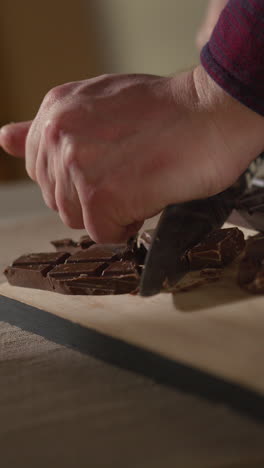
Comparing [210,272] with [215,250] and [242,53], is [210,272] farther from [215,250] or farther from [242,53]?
[242,53]

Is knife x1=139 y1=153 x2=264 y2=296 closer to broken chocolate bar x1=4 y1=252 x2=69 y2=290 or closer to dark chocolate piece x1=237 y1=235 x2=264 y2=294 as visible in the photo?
dark chocolate piece x1=237 y1=235 x2=264 y2=294

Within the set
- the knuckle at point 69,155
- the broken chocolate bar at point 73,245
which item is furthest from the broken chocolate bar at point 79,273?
the knuckle at point 69,155

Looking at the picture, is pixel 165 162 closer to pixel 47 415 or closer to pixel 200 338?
pixel 200 338

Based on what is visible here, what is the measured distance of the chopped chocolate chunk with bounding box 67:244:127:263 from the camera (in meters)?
1.20

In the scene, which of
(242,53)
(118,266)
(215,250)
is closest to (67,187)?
(118,266)

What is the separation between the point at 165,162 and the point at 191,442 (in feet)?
1.62

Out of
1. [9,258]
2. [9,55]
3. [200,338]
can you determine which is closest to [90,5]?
→ [9,55]

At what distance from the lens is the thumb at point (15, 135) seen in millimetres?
1278

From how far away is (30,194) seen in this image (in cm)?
346

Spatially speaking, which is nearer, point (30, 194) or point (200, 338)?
point (200, 338)

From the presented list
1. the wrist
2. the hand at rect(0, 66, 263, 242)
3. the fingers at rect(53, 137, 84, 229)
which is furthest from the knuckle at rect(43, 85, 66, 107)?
the wrist

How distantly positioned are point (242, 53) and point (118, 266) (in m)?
0.47

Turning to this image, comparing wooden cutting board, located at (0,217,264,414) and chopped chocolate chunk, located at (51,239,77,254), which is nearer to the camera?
wooden cutting board, located at (0,217,264,414)

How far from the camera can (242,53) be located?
37.4 inches
